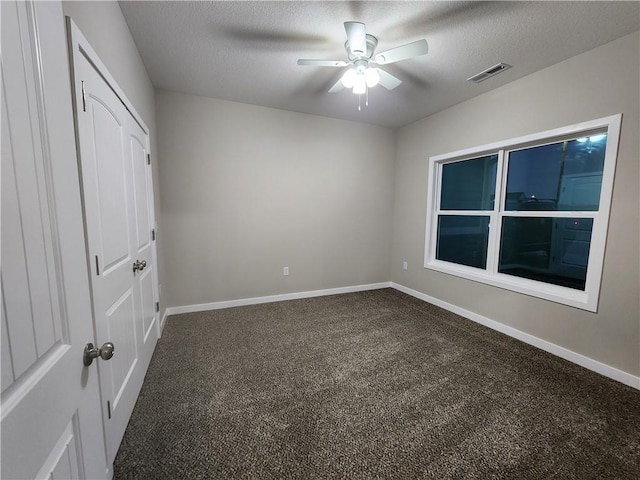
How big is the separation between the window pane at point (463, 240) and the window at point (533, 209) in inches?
0.5

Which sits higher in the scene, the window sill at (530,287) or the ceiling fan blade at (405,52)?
the ceiling fan blade at (405,52)

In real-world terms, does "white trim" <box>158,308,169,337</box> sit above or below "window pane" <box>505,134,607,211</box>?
below

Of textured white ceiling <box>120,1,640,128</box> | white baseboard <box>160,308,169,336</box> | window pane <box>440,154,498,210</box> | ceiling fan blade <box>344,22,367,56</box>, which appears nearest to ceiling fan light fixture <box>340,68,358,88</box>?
ceiling fan blade <box>344,22,367,56</box>

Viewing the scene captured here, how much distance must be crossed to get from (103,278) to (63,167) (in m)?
0.91

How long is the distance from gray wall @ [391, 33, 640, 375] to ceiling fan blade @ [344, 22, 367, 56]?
1.78 metres

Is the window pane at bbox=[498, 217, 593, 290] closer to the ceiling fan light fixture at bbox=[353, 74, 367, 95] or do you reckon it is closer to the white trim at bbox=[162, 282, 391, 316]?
the white trim at bbox=[162, 282, 391, 316]

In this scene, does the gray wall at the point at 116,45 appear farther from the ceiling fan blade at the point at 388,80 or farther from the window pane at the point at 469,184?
the window pane at the point at 469,184

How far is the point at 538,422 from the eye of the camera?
5.31 ft

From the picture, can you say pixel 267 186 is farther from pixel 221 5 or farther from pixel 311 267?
pixel 221 5

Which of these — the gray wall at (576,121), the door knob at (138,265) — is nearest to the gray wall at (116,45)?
the door knob at (138,265)

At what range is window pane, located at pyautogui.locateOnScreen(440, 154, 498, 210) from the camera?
301 centimetres

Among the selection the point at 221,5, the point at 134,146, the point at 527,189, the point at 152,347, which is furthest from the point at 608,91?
the point at 152,347

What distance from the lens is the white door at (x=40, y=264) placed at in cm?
44

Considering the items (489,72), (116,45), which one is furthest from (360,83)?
(116,45)
